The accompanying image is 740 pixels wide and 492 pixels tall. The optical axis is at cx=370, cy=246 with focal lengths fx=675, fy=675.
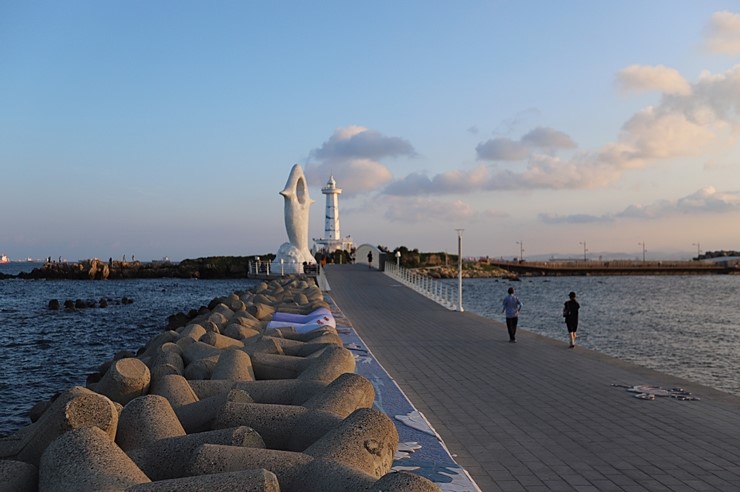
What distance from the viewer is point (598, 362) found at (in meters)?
11.5

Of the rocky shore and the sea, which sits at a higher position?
the rocky shore

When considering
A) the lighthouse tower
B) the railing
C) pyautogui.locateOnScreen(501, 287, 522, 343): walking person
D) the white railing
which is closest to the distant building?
the lighthouse tower

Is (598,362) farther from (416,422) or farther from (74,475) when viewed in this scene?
(74,475)

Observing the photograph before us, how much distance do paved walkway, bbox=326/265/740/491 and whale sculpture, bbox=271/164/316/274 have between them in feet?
117

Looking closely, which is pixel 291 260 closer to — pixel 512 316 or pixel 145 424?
pixel 512 316

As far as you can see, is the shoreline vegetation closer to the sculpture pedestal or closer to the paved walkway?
the sculpture pedestal

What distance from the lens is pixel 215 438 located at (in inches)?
152

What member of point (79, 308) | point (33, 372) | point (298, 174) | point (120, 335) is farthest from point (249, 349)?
point (298, 174)

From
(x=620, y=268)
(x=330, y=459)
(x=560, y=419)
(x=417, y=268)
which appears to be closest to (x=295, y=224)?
(x=417, y=268)

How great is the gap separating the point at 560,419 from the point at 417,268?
A: 75.5m

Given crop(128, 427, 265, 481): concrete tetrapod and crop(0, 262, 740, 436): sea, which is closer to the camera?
crop(128, 427, 265, 481): concrete tetrapod

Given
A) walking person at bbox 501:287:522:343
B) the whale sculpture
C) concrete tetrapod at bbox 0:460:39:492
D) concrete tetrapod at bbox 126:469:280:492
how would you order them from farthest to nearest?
1. the whale sculpture
2. walking person at bbox 501:287:522:343
3. concrete tetrapod at bbox 0:460:39:492
4. concrete tetrapod at bbox 126:469:280:492

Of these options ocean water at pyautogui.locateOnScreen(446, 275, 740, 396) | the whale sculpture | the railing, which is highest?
the whale sculpture

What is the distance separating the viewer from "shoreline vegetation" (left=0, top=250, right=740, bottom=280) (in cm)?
7794
